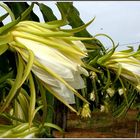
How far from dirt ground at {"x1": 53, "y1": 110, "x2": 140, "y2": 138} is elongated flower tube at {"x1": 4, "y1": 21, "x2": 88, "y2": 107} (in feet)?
20.9

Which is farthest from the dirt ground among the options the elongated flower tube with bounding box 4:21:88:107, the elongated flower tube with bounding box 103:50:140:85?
the elongated flower tube with bounding box 4:21:88:107

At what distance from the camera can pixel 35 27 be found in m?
0.54

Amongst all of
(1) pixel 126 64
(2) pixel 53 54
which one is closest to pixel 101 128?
(1) pixel 126 64

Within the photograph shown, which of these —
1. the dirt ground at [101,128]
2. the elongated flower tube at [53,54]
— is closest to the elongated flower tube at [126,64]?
the elongated flower tube at [53,54]

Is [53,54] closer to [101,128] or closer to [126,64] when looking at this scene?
[126,64]

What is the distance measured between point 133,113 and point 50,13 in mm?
9520

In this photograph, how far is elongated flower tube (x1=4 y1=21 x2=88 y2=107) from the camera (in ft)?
1.63

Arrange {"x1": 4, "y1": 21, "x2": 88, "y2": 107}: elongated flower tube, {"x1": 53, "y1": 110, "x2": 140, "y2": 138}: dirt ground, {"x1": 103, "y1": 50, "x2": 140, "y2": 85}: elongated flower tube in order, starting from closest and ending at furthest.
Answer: {"x1": 4, "y1": 21, "x2": 88, "y2": 107}: elongated flower tube → {"x1": 103, "y1": 50, "x2": 140, "y2": 85}: elongated flower tube → {"x1": 53, "y1": 110, "x2": 140, "y2": 138}: dirt ground

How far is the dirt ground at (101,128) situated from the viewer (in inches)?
284

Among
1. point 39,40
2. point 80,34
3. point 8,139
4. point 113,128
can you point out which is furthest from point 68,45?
point 113,128

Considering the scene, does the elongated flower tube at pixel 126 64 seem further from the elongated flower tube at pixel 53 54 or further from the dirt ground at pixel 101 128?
the dirt ground at pixel 101 128

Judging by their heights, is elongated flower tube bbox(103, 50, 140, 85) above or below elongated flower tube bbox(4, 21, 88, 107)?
below

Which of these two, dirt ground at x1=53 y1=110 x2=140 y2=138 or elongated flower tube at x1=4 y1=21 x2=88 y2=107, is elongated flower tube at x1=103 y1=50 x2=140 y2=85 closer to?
elongated flower tube at x1=4 y1=21 x2=88 y2=107

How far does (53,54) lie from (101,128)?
782 centimetres
